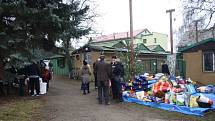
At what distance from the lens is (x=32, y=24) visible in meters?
16.0

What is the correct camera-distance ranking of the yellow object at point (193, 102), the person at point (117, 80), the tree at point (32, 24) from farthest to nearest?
the person at point (117, 80) → the tree at point (32, 24) → the yellow object at point (193, 102)

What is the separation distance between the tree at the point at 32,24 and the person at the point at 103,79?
8.76 ft

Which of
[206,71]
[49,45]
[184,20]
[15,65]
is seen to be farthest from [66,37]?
[206,71]

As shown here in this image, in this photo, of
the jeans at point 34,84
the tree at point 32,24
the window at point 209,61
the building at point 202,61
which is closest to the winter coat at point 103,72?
the tree at point 32,24

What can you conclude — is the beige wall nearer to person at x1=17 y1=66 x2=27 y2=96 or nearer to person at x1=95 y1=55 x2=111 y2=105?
person at x1=95 y1=55 x2=111 y2=105

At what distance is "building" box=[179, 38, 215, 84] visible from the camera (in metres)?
26.5

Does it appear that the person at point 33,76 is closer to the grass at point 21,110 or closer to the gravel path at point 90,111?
the grass at point 21,110

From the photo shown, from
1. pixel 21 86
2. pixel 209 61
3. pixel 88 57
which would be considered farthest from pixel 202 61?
pixel 21 86

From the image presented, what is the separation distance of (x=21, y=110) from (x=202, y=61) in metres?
17.4

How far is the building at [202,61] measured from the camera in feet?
86.8

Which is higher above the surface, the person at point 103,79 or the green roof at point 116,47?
the green roof at point 116,47

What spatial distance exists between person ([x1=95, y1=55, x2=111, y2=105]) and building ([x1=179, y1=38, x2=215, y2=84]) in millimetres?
13032

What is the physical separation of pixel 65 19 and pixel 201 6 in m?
10.3

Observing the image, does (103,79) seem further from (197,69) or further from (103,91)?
(197,69)
